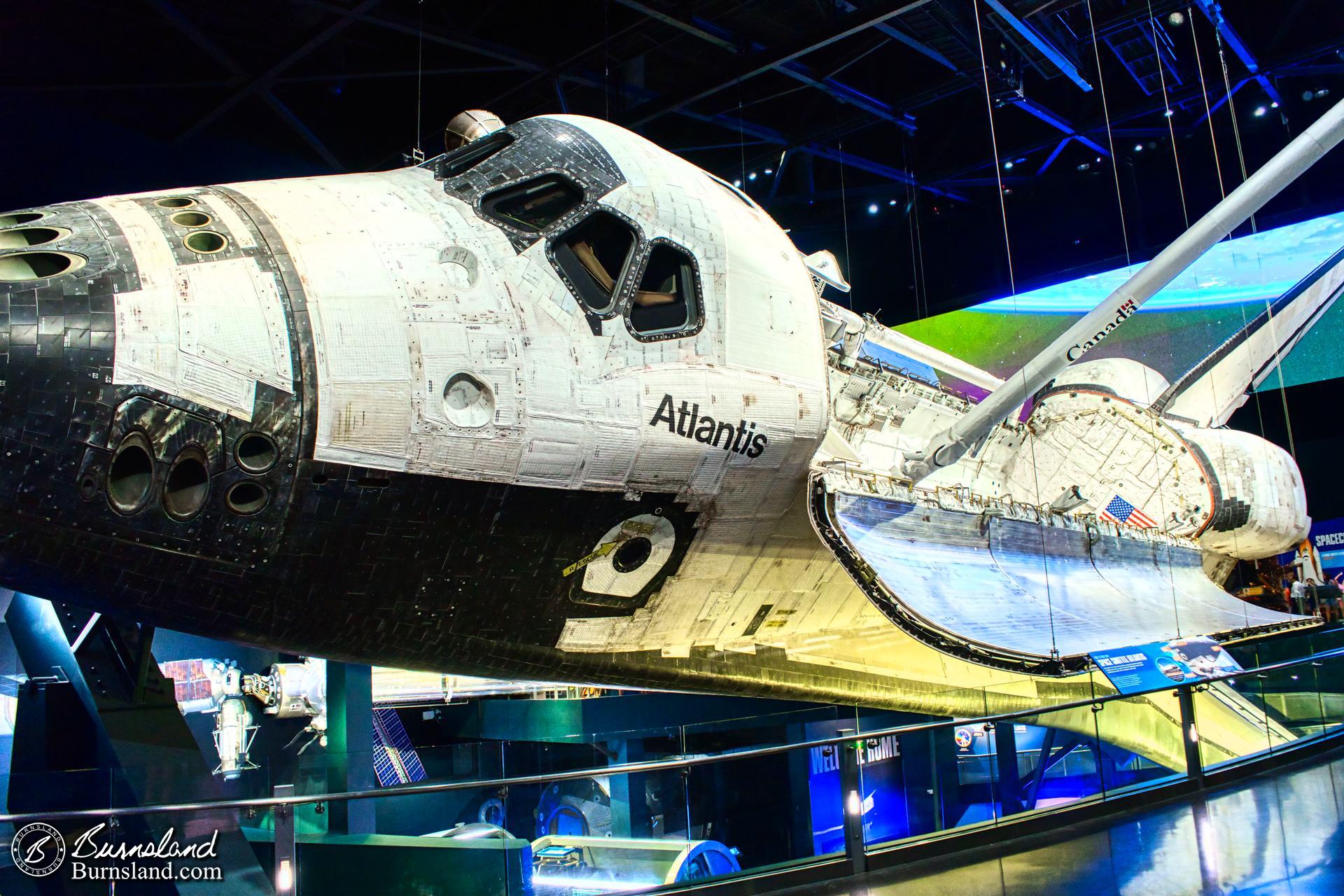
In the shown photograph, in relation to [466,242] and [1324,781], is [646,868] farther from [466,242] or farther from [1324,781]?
[1324,781]

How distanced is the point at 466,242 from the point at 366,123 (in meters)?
6.77

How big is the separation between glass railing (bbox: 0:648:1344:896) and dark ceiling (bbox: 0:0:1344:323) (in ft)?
16.3

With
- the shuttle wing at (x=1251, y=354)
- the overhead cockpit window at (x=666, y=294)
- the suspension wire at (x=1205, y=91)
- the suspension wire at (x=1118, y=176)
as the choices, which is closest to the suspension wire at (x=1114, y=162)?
the suspension wire at (x=1118, y=176)

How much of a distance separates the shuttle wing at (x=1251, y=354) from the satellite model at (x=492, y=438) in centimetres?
484

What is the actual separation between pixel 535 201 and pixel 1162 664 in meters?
3.98

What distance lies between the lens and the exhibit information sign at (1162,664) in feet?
15.1

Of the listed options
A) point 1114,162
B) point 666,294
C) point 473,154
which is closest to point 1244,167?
point 1114,162

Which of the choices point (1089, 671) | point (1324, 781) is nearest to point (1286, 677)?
point (1324, 781)

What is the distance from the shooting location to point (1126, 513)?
9156 mm

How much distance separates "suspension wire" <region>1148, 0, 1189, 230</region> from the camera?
10013mm

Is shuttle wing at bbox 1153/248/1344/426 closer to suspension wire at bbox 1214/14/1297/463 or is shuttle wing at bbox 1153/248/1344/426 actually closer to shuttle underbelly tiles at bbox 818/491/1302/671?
suspension wire at bbox 1214/14/1297/463

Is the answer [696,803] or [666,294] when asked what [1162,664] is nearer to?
[696,803]

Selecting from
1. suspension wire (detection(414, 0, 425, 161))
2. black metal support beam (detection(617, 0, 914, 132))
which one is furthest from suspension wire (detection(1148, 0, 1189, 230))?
suspension wire (detection(414, 0, 425, 161))

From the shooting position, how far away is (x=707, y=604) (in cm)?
416
